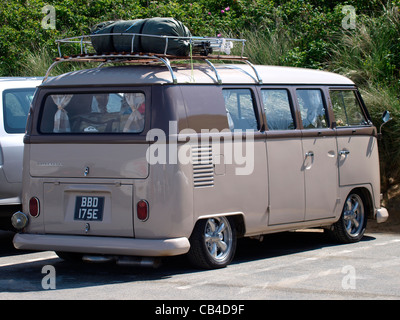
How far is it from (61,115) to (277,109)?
2.46m

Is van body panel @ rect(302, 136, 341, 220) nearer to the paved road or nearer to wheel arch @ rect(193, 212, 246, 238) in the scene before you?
the paved road

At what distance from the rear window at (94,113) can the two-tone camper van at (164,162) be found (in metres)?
0.01

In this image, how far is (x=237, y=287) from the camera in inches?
290

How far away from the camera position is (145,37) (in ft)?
27.1

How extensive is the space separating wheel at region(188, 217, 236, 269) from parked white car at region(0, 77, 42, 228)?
2.45m

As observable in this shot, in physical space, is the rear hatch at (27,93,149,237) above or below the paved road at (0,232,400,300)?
above

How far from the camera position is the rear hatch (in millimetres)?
7859

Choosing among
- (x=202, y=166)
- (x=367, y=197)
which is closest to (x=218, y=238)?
(x=202, y=166)

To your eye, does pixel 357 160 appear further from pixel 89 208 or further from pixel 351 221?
pixel 89 208

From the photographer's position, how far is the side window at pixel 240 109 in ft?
28.1

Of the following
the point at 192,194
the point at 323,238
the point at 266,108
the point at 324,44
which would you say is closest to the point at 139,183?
the point at 192,194

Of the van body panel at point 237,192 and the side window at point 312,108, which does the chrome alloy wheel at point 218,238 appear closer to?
the van body panel at point 237,192

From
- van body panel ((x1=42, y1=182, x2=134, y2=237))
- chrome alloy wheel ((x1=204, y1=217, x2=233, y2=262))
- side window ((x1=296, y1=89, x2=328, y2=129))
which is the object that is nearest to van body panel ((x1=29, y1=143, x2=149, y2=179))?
van body panel ((x1=42, y1=182, x2=134, y2=237))

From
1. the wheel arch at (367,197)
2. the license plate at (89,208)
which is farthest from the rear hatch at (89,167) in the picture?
the wheel arch at (367,197)
